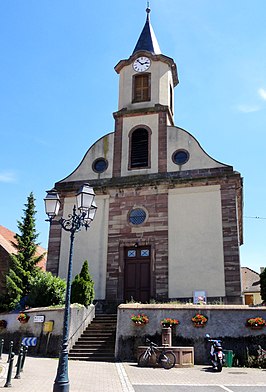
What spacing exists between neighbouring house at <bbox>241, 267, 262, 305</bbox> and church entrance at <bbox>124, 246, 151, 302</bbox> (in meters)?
21.9

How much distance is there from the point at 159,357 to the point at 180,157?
11628 millimetres

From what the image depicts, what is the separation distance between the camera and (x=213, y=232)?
1959cm

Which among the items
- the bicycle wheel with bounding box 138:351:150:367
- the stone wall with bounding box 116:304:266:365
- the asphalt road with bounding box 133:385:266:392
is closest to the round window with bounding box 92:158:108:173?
the stone wall with bounding box 116:304:266:365

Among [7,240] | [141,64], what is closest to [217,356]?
[141,64]

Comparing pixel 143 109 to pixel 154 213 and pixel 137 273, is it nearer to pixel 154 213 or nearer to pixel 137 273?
pixel 154 213

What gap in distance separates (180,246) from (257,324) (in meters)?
6.33

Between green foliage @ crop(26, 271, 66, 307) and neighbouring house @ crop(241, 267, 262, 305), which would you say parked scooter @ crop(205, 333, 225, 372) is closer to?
green foliage @ crop(26, 271, 66, 307)

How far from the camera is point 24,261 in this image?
973 inches

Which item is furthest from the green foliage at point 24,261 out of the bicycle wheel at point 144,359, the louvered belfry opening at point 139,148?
the bicycle wheel at point 144,359

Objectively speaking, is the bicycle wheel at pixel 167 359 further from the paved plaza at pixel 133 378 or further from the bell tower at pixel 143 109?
the bell tower at pixel 143 109

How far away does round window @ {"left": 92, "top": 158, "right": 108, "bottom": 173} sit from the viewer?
23.2 m

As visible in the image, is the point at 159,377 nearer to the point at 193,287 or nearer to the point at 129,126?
the point at 193,287

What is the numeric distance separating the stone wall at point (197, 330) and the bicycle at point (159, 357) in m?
1.38

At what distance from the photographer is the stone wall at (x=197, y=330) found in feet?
46.5
